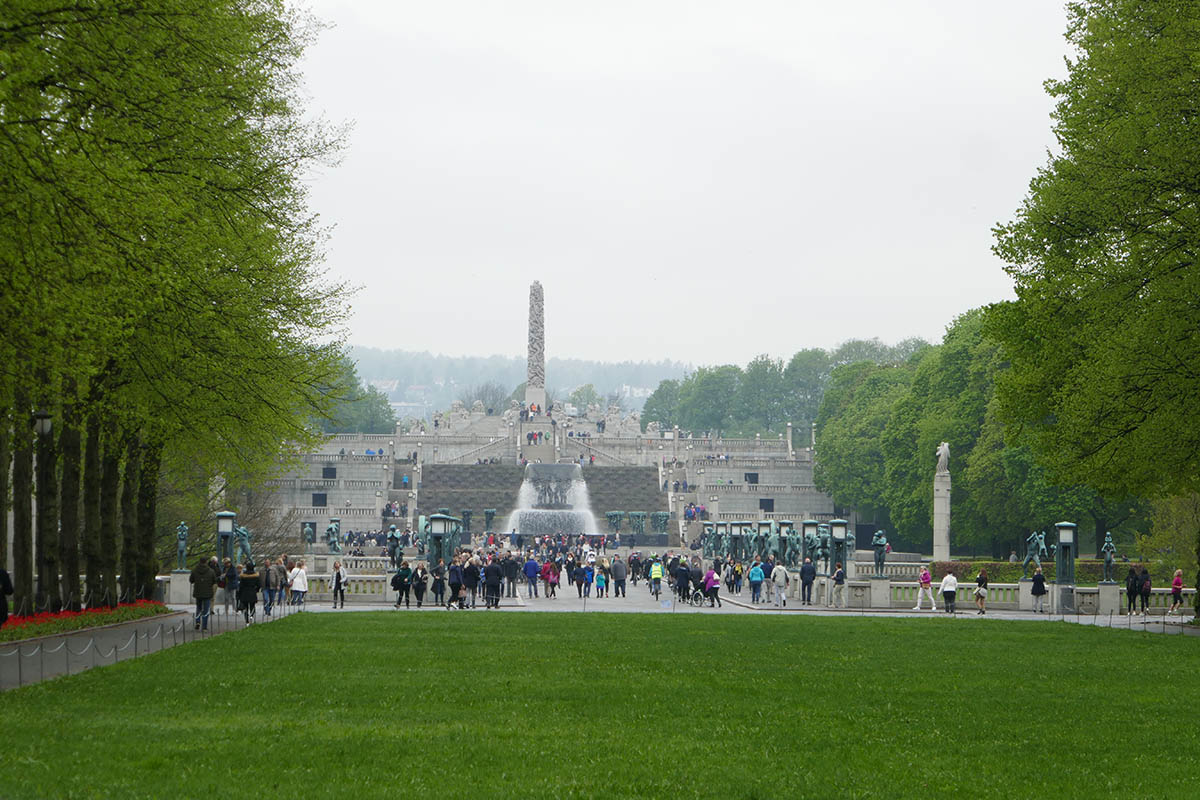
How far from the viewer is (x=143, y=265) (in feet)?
70.2

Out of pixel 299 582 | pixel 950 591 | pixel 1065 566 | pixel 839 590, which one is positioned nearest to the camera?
pixel 299 582

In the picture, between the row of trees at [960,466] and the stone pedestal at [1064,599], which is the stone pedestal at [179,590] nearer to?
the stone pedestal at [1064,599]

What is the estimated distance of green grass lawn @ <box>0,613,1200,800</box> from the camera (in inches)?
504

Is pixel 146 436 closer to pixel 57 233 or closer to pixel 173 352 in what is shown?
pixel 173 352

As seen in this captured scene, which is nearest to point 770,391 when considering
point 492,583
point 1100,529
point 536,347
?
point 536,347

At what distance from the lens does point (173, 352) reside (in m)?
27.7

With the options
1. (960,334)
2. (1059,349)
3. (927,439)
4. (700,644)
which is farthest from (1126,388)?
(960,334)

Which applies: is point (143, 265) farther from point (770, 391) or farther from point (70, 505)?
point (770, 391)

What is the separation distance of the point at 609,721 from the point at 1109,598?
30338 mm

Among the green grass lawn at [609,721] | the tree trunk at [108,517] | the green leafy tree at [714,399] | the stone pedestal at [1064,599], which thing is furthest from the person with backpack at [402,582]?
the green leafy tree at [714,399]

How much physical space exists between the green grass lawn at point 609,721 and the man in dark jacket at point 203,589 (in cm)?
398

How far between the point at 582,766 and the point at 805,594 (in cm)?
3408

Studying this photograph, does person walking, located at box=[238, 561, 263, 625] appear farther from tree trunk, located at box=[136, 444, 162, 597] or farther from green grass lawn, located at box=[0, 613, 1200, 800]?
green grass lawn, located at box=[0, 613, 1200, 800]

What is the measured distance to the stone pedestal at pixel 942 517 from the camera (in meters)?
67.2
